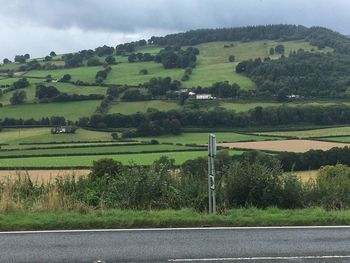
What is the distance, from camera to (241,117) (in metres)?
73.9

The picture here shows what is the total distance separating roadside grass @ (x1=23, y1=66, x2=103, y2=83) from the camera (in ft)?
350

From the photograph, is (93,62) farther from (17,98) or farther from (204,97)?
(204,97)

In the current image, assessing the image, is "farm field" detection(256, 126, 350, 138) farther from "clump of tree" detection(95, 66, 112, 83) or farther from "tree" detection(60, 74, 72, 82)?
"tree" detection(60, 74, 72, 82)

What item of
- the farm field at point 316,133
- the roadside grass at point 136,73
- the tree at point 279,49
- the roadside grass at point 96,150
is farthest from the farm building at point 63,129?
the tree at point 279,49

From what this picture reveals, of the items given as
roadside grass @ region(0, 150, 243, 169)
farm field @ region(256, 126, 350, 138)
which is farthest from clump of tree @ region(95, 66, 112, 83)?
roadside grass @ region(0, 150, 243, 169)

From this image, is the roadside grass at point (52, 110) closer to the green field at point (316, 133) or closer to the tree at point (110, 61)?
the green field at point (316, 133)

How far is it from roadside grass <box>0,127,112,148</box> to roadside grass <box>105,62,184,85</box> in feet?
112

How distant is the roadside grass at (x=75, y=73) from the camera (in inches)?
4200

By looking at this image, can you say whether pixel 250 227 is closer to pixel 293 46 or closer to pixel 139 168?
pixel 139 168

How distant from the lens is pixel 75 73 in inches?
4528

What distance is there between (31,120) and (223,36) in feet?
319

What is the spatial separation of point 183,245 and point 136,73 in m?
106

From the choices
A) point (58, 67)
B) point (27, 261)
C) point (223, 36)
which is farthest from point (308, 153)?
point (223, 36)

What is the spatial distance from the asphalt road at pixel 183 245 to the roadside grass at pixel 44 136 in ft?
172
